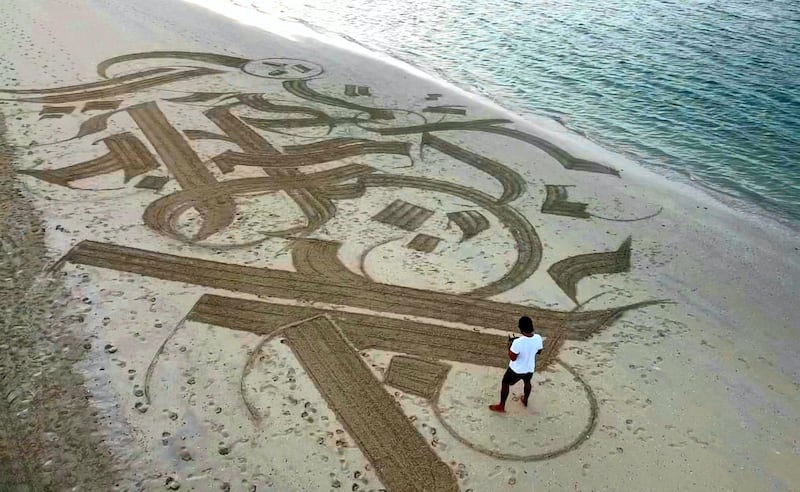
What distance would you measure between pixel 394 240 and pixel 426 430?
211 inches

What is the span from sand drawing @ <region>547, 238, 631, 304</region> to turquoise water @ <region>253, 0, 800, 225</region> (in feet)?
22.4

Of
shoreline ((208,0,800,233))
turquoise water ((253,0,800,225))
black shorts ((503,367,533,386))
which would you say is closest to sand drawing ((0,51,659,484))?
black shorts ((503,367,533,386))

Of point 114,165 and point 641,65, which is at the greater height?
point 641,65

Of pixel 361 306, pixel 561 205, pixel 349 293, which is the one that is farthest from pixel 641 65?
pixel 361 306

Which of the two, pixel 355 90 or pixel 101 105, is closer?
pixel 101 105

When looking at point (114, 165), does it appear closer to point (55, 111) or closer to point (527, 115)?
point (55, 111)

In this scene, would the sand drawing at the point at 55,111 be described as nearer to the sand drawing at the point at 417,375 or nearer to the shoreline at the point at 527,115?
the shoreline at the point at 527,115

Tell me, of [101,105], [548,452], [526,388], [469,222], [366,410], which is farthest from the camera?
[101,105]

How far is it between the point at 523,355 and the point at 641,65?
24693 mm

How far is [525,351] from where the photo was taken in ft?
29.8

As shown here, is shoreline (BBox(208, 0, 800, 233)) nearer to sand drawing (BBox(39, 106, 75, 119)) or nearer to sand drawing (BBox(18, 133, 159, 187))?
sand drawing (BBox(18, 133, 159, 187))

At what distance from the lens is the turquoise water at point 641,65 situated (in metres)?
21.3

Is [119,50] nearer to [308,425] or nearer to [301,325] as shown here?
[301,325]

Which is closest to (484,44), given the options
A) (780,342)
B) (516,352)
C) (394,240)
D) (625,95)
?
(625,95)
